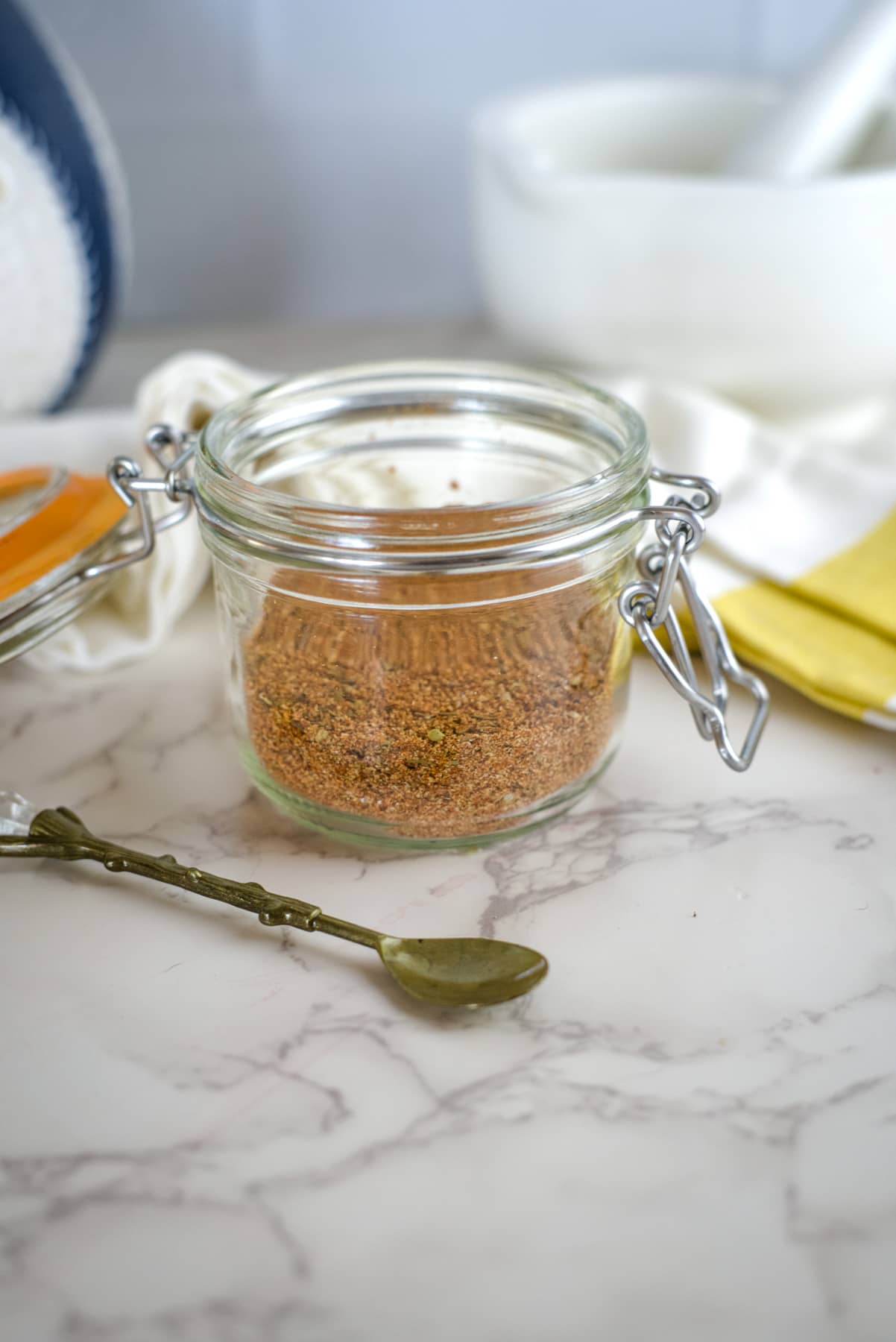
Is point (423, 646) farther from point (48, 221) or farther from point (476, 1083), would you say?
point (48, 221)

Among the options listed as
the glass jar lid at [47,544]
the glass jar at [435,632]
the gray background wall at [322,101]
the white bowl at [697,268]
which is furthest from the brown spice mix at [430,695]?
the gray background wall at [322,101]

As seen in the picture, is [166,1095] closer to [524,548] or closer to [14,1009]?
[14,1009]

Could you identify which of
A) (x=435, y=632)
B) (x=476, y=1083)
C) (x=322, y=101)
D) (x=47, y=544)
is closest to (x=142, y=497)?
(x=47, y=544)

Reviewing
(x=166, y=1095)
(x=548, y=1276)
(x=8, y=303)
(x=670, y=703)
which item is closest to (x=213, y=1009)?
(x=166, y=1095)

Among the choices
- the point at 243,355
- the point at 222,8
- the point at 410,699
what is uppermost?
Result: the point at 222,8

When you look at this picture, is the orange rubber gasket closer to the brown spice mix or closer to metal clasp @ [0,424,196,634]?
metal clasp @ [0,424,196,634]

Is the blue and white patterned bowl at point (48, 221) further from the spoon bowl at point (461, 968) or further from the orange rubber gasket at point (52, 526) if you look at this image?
the spoon bowl at point (461, 968)

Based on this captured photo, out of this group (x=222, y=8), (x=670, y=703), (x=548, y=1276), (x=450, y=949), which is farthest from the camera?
(x=222, y=8)
